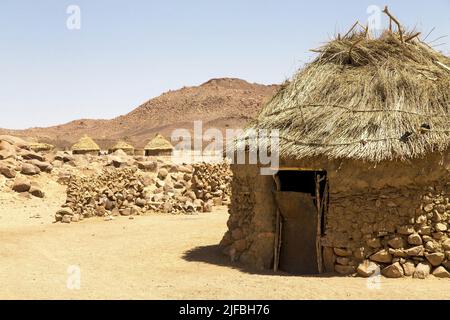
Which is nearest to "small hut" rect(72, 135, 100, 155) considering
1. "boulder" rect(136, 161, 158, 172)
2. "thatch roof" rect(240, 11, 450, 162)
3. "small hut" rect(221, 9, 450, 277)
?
"boulder" rect(136, 161, 158, 172)

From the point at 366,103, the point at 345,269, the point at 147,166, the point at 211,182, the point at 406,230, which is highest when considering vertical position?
the point at 366,103

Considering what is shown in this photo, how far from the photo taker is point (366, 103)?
912cm

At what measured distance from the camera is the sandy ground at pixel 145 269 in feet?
24.6

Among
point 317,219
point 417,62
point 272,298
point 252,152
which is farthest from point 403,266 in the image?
point 417,62

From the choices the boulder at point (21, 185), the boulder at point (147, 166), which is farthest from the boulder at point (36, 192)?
the boulder at point (147, 166)

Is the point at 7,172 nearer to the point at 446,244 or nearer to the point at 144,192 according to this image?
the point at 144,192

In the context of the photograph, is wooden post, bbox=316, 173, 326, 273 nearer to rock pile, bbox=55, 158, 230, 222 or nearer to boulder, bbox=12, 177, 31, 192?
rock pile, bbox=55, 158, 230, 222

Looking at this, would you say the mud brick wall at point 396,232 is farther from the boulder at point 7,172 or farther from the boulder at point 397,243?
the boulder at point 7,172

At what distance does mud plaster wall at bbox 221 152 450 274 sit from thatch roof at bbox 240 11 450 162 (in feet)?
0.88

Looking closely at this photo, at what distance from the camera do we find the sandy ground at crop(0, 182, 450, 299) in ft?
24.6

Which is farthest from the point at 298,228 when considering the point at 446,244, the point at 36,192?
the point at 36,192

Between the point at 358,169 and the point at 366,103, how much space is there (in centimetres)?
119

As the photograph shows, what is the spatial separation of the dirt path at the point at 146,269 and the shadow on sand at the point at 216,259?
19 millimetres
